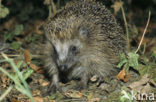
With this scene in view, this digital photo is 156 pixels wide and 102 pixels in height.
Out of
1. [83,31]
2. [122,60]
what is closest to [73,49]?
[83,31]

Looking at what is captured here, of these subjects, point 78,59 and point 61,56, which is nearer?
point 61,56

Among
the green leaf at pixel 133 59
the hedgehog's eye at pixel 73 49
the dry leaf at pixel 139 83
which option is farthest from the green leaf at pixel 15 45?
the dry leaf at pixel 139 83

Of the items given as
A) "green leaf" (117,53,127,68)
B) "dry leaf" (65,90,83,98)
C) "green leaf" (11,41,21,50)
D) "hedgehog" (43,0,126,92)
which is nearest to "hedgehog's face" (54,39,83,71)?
"hedgehog" (43,0,126,92)

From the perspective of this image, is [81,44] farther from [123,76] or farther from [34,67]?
[34,67]

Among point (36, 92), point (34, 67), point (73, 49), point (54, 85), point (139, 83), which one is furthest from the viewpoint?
point (34, 67)

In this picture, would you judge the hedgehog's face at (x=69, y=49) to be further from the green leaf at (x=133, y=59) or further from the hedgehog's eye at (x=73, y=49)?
the green leaf at (x=133, y=59)

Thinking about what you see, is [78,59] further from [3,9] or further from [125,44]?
[3,9]

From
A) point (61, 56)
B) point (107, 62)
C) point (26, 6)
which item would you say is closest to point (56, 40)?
point (61, 56)
